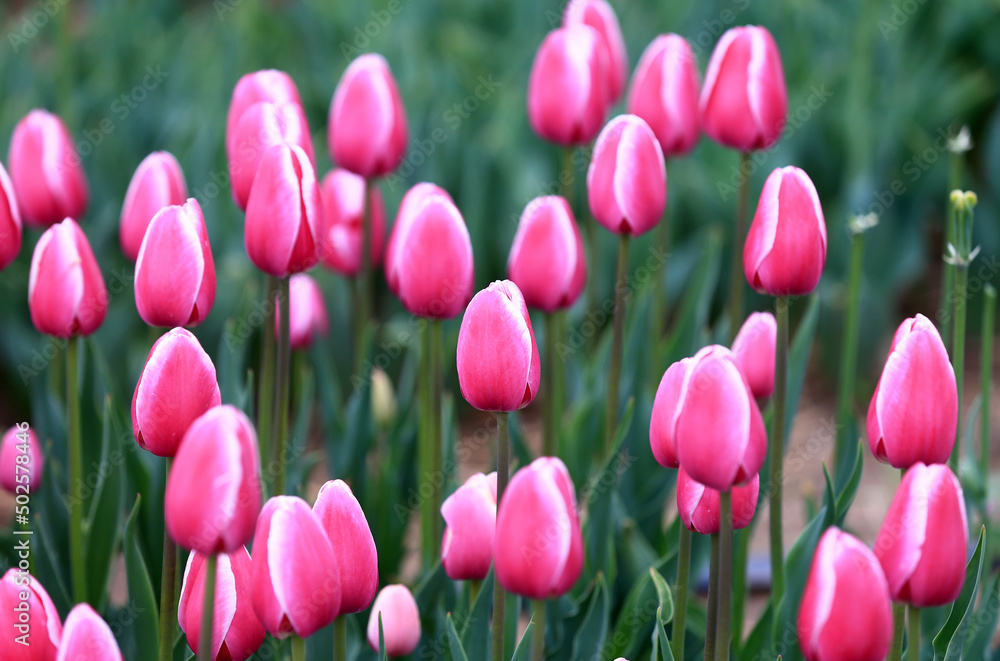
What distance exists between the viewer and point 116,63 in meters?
3.38

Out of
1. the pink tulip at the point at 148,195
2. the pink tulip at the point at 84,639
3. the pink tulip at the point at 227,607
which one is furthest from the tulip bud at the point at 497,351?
the pink tulip at the point at 148,195

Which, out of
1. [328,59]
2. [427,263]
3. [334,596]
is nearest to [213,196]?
[328,59]

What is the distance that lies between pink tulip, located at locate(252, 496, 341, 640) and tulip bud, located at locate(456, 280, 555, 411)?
0.21 meters

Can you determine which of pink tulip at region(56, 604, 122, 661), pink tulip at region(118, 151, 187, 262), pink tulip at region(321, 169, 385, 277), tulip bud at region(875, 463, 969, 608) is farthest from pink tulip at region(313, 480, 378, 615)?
pink tulip at region(321, 169, 385, 277)

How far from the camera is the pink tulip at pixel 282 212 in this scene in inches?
42.9

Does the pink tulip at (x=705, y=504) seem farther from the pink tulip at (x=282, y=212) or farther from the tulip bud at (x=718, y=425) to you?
the pink tulip at (x=282, y=212)

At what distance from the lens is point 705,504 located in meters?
0.93

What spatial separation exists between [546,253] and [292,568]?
64 centimetres

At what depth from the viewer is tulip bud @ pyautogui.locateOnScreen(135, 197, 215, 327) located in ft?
3.43

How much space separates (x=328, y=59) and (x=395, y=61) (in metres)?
0.43

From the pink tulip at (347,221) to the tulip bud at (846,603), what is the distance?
43.9 inches

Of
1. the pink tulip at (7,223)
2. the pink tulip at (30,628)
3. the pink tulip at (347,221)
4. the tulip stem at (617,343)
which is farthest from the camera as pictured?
the pink tulip at (347,221)

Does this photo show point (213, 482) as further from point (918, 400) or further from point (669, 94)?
point (669, 94)

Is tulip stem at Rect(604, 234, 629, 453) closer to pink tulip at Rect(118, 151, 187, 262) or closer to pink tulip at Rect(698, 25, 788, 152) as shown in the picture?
pink tulip at Rect(698, 25, 788, 152)
